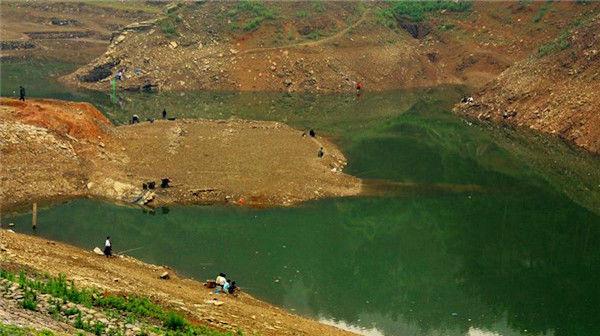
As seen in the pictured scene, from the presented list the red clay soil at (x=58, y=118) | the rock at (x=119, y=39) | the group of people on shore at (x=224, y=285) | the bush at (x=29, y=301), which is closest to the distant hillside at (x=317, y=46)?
the rock at (x=119, y=39)

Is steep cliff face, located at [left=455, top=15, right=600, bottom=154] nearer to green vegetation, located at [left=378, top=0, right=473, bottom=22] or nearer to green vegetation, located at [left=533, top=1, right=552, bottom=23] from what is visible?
green vegetation, located at [left=533, top=1, right=552, bottom=23]

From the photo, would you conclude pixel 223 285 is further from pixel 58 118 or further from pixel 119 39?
pixel 119 39

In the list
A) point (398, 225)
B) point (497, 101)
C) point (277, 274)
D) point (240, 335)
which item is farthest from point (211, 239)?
point (497, 101)

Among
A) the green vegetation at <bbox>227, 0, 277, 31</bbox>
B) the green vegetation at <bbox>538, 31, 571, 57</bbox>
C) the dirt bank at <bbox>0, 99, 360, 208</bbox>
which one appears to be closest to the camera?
the dirt bank at <bbox>0, 99, 360, 208</bbox>

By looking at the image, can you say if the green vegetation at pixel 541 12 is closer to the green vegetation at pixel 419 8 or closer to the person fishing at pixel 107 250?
the green vegetation at pixel 419 8

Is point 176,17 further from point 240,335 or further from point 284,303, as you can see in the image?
point 240,335

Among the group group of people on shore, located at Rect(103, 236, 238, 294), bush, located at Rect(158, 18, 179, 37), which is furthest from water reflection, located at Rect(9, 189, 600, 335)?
bush, located at Rect(158, 18, 179, 37)

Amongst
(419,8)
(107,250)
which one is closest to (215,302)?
(107,250)
